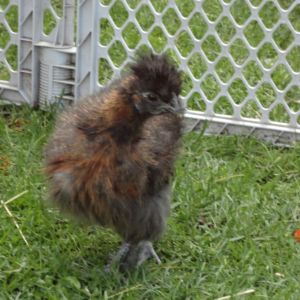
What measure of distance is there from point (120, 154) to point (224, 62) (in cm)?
227

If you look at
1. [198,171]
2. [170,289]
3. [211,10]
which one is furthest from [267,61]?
[170,289]

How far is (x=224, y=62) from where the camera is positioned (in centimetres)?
558

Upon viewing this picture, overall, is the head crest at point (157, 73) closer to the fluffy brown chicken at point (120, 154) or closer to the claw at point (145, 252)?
the fluffy brown chicken at point (120, 154)

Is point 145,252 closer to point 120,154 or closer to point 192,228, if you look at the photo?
point 192,228

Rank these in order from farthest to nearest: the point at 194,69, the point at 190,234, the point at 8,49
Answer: the point at 8,49
the point at 194,69
the point at 190,234

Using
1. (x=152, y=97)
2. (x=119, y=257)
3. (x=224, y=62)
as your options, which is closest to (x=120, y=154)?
(x=152, y=97)

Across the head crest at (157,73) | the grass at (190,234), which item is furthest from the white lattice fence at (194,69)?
the head crest at (157,73)

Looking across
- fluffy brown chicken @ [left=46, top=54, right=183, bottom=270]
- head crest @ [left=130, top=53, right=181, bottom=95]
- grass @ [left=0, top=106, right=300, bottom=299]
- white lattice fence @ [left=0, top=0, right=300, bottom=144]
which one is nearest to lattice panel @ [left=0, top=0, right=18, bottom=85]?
white lattice fence @ [left=0, top=0, right=300, bottom=144]

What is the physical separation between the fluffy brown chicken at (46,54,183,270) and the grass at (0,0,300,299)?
0.92 ft

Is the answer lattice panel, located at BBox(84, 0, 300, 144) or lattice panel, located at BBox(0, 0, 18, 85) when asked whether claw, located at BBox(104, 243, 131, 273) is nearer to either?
lattice panel, located at BBox(84, 0, 300, 144)

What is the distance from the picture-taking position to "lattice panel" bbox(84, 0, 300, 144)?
484cm

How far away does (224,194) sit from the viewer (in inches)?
170

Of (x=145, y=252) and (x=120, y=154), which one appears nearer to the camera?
(x=120, y=154)

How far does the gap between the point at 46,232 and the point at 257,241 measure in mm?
898
